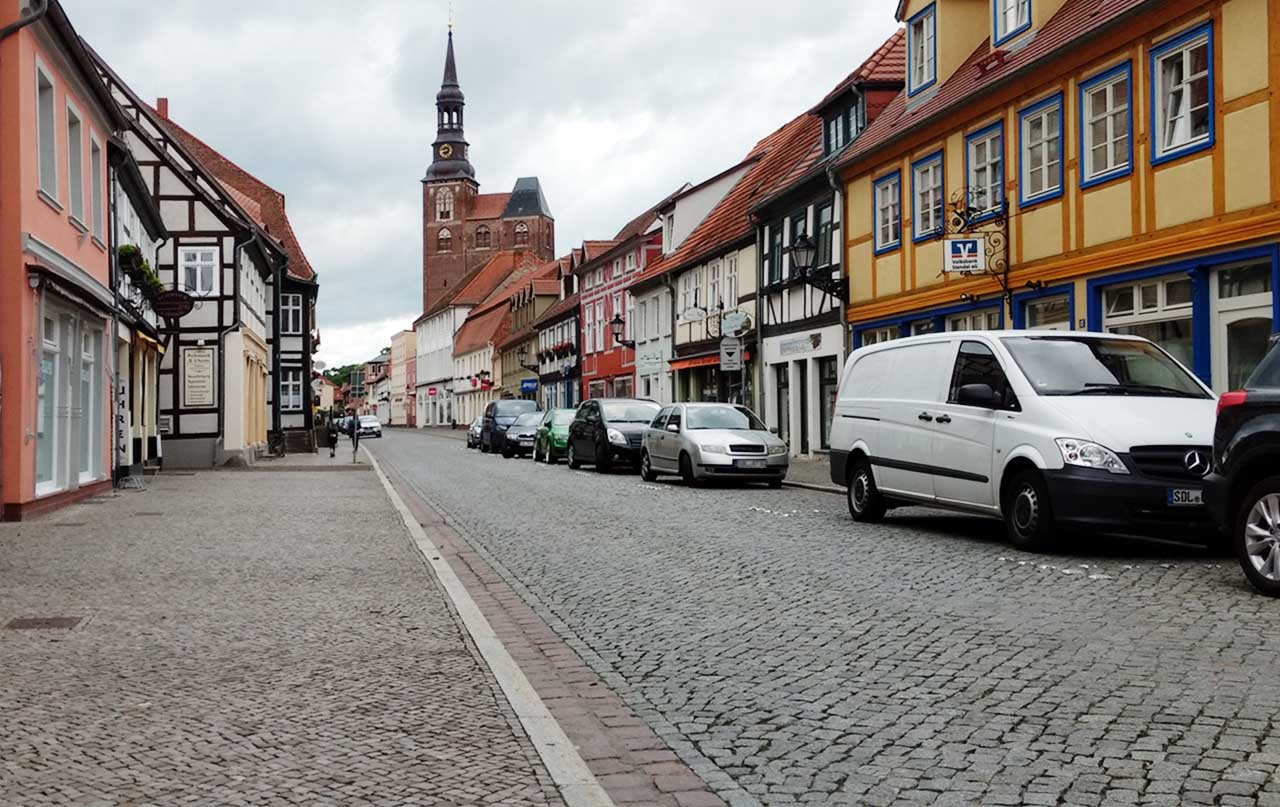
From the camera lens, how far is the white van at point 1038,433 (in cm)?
1094

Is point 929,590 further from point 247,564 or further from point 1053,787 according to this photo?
point 247,564

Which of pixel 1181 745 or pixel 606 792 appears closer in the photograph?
pixel 606 792

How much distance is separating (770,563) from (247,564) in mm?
4469

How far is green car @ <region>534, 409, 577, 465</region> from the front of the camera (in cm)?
3669

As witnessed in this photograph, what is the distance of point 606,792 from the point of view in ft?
15.2

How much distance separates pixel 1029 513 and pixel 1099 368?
5.36 feet

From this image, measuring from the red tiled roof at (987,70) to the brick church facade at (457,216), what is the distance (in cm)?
11489

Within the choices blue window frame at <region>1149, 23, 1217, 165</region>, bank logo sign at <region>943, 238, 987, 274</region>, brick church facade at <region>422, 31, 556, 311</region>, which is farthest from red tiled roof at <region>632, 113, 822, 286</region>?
brick church facade at <region>422, 31, 556, 311</region>

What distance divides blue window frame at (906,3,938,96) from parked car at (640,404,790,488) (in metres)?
7.64

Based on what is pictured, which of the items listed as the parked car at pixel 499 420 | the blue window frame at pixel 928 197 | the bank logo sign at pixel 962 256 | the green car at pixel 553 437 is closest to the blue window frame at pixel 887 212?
the blue window frame at pixel 928 197

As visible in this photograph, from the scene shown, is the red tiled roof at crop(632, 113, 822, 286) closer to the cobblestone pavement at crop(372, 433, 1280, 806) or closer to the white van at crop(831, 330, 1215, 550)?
the white van at crop(831, 330, 1215, 550)

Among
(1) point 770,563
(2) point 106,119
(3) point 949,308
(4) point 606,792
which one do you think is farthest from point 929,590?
(2) point 106,119

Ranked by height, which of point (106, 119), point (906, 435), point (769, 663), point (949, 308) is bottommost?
point (769, 663)

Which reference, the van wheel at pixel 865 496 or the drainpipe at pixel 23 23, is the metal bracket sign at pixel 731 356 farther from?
the drainpipe at pixel 23 23
